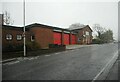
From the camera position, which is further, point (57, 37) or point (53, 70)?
point (57, 37)

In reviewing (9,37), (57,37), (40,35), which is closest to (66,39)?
(57,37)

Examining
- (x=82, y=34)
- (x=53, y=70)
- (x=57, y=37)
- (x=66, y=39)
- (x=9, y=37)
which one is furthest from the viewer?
(x=82, y=34)

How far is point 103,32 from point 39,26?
234ft

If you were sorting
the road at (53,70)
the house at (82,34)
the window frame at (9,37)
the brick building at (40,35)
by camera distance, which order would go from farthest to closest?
the house at (82,34) < the brick building at (40,35) < the window frame at (9,37) < the road at (53,70)

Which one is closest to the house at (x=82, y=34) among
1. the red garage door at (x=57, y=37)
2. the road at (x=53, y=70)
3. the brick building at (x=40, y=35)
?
the brick building at (x=40, y=35)

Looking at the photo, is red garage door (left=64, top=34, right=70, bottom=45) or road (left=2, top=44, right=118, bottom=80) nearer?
road (left=2, top=44, right=118, bottom=80)

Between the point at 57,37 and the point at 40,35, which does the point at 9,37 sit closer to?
the point at 40,35

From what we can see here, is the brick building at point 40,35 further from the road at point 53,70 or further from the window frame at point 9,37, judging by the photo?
the road at point 53,70

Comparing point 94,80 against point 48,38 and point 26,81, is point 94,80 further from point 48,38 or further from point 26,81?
point 48,38

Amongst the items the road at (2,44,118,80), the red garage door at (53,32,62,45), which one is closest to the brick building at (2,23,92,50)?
the red garage door at (53,32,62,45)

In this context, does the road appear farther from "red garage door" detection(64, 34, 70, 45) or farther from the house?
the house

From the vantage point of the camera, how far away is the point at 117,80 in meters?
7.33

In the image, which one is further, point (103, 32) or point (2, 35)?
Result: point (103, 32)

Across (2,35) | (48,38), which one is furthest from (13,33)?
(48,38)
